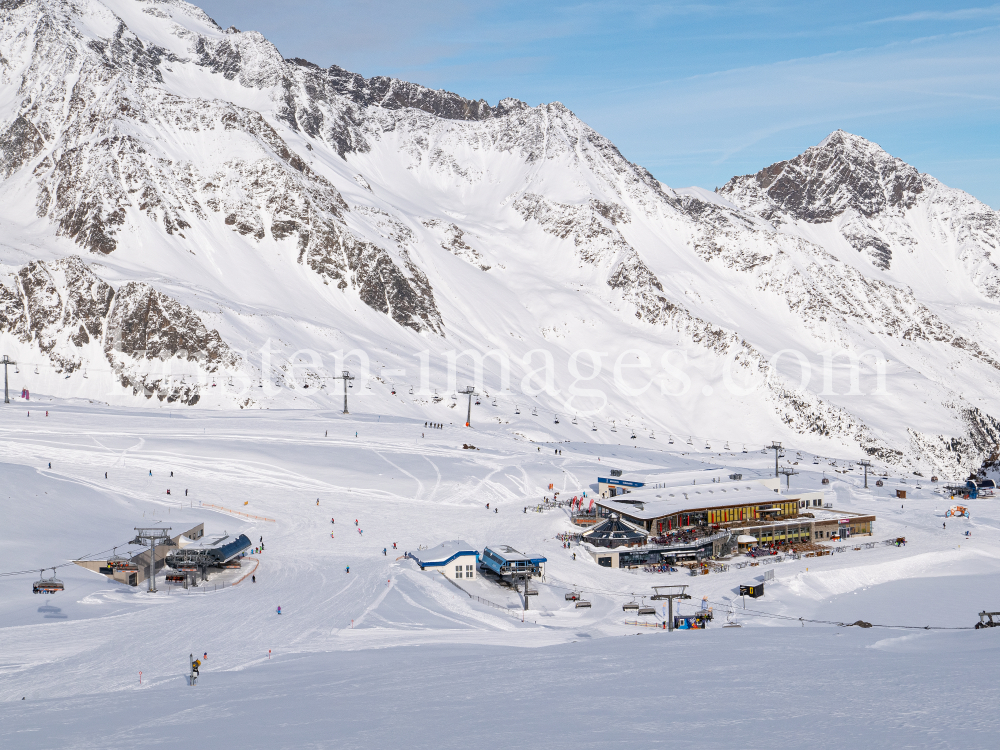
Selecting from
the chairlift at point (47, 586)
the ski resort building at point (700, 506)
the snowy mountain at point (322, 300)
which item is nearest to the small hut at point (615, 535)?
the ski resort building at point (700, 506)

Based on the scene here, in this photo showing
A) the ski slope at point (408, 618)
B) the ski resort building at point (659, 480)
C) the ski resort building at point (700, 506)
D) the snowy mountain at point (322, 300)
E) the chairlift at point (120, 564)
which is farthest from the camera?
the snowy mountain at point (322, 300)

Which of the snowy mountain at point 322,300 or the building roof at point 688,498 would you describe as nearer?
the building roof at point 688,498


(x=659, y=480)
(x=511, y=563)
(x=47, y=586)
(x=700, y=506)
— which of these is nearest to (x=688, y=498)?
(x=700, y=506)

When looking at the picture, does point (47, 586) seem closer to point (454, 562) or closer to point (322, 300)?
point (454, 562)

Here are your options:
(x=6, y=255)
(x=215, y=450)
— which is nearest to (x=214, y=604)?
(x=215, y=450)

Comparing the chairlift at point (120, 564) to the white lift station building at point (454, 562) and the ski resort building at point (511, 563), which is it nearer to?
the white lift station building at point (454, 562)

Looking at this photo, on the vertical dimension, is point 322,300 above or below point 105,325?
above

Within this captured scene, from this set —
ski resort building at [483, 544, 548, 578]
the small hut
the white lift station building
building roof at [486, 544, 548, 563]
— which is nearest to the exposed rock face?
the small hut
